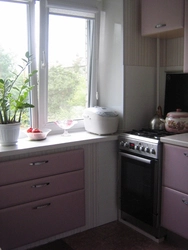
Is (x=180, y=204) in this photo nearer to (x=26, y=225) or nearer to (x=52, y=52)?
(x=26, y=225)

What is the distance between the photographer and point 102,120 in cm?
274

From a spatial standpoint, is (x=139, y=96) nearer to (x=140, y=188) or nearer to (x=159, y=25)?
(x=159, y=25)

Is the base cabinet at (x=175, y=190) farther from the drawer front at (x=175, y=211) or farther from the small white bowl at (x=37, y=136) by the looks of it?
the small white bowl at (x=37, y=136)

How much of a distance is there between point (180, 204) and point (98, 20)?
6.11 feet

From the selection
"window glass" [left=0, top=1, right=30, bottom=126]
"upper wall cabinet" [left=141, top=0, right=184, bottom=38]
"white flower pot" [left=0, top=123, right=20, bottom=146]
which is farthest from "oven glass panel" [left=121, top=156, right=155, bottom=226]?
"window glass" [left=0, top=1, right=30, bottom=126]

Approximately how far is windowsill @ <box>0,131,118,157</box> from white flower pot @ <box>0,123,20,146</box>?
0.17 feet

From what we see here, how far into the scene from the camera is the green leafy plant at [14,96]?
2.39m

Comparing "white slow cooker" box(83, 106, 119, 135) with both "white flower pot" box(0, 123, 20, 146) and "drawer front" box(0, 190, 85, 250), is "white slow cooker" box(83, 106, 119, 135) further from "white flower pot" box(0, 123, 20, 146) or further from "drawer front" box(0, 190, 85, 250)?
"white flower pot" box(0, 123, 20, 146)

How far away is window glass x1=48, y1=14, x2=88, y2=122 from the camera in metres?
2.83

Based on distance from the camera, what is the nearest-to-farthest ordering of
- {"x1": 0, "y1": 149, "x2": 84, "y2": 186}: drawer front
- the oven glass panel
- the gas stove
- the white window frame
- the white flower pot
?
{"x1": 0, "y1": 149, "x2": 84, "y2": 186}: drawer front → the white flower pot → the gas stove → the oven glass panel → the white window frame

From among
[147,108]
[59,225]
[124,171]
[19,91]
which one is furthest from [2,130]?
[147,108]

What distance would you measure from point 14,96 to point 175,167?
1.43 m

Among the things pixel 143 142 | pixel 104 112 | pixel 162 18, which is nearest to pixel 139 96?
pixel 104 112

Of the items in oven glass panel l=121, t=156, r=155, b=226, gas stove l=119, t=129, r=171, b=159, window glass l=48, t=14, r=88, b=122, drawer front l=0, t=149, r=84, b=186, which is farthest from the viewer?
window glass l=48, t=14, r=88, b=122
